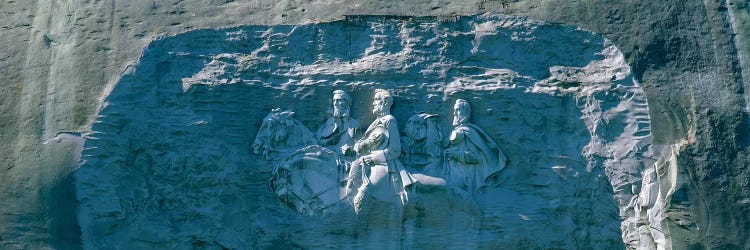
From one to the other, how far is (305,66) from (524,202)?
1.62 m

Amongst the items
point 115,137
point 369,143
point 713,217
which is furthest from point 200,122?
point 713,217

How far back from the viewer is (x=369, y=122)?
9.00 m

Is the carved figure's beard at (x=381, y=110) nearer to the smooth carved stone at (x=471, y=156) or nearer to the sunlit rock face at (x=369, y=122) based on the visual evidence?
the sunlit rock face at (x=369, y=122)

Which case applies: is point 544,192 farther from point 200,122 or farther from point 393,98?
point 200,122

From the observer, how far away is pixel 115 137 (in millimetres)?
8945

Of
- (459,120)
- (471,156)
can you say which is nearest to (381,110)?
(459,120)

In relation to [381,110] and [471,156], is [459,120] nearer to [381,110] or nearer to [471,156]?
[471,156]

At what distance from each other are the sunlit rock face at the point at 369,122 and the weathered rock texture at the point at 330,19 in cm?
10

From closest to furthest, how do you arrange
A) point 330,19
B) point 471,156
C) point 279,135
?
point 471,156 → point 279,135 → point 330,19

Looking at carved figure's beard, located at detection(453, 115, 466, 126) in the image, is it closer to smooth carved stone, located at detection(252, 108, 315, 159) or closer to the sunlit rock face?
the sunlit rock face

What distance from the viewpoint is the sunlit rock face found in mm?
8734

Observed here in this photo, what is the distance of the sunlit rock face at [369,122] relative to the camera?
8734 mm

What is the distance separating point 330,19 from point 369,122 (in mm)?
723

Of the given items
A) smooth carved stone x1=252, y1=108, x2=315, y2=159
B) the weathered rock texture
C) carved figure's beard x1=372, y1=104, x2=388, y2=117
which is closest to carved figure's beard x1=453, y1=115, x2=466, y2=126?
carved figure's beard x1=372, y1=104, x2=388, y2=117
